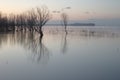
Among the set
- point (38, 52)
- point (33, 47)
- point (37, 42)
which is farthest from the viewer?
point (37, 42)

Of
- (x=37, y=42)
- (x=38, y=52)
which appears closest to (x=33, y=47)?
(x=38, y=52)

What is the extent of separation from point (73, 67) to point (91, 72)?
53.9 inches

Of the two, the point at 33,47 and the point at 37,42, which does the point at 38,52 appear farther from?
the point at 37,42

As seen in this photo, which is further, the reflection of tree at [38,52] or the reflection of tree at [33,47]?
the reflection of tree at [33,47]

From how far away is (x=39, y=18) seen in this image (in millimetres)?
45688

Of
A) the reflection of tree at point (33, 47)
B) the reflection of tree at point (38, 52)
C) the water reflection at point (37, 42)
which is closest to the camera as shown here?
the reflection of tree at point (38, 52)

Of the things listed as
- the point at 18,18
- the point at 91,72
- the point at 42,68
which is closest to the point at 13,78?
the point at 42,68

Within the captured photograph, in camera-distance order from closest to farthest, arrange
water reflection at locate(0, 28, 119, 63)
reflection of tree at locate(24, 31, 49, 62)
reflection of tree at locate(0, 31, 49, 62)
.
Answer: reflection of tree at locate(24, 31, 49, 62), reflection of tree at locate(0, 31, 49, 62), water reflection at locate(0, 28, 119, 63)

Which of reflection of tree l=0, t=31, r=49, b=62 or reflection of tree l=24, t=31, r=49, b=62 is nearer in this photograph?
reflection of tree l=24, t=31, r=49, b=62

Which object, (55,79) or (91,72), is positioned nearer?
(55,79)

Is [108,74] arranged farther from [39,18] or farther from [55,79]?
[39,18]

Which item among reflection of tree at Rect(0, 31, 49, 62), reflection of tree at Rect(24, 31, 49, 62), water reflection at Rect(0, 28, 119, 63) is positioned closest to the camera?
reflection of tree at Rect(24, 31, 49, 62)

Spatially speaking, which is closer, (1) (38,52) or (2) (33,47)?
(1) (38,52)

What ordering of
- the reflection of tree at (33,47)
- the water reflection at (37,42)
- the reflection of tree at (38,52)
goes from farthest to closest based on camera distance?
the water reflection at (37,42)
the reflection of tree at (33,47)
the reflection of tree at (38,52)
